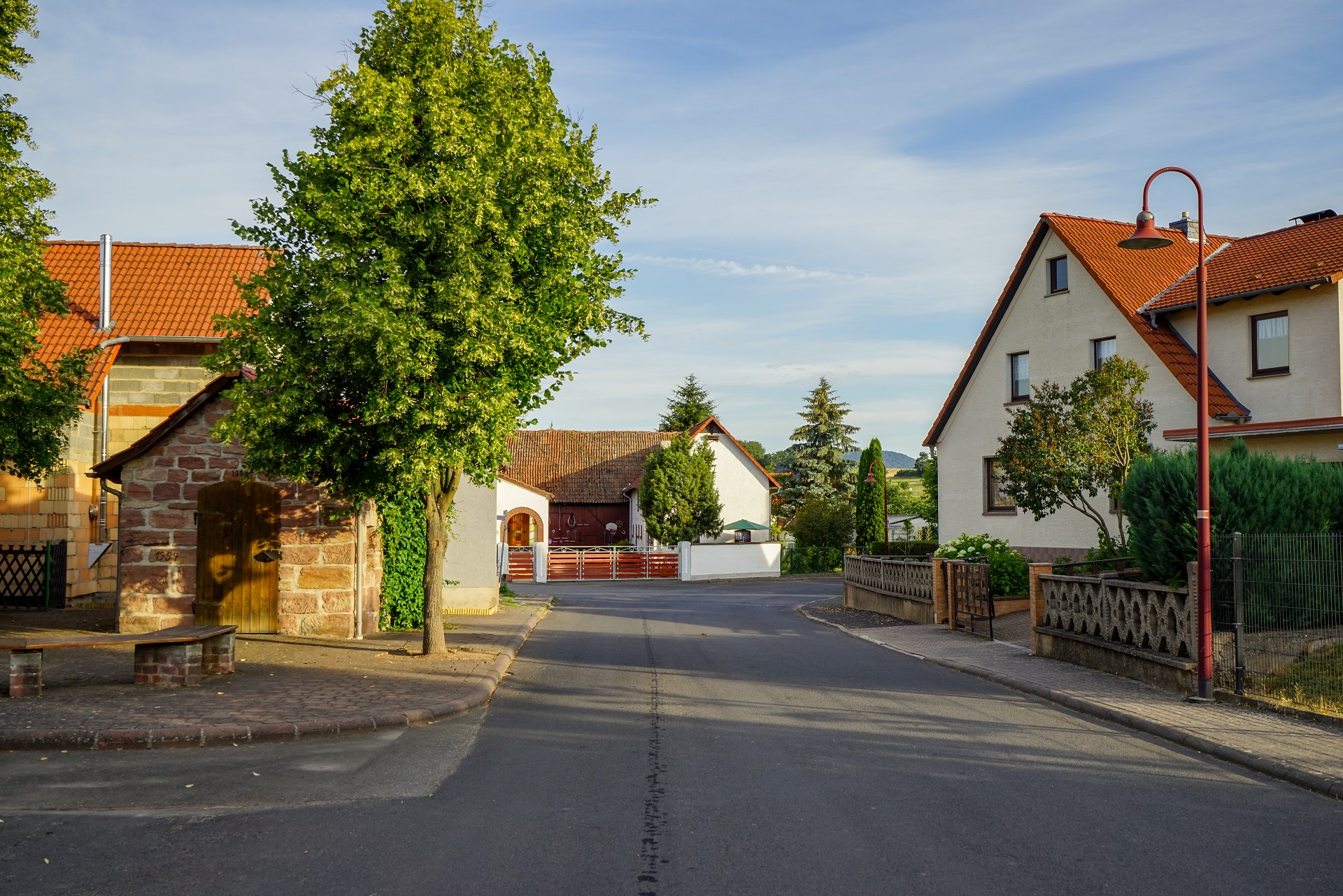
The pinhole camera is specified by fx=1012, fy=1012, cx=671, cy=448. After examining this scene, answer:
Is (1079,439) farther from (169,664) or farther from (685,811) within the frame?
(169,664)

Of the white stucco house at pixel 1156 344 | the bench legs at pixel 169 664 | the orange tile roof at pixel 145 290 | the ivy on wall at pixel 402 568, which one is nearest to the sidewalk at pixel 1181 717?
the white stucco house at pixel 1156 344

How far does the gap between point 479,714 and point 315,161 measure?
7405mm

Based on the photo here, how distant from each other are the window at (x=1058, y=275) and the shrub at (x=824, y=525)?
75.0ft

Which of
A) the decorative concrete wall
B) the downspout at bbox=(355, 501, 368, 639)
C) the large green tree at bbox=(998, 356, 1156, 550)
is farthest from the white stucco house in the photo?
the downspout at bbox=(355, 501, 368, 639)

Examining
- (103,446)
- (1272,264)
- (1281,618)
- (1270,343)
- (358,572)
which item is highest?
(1272,264)

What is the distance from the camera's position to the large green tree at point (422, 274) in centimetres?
1232

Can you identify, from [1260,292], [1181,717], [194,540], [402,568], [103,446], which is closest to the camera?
[1181,717]

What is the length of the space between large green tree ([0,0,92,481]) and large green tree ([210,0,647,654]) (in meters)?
3.46

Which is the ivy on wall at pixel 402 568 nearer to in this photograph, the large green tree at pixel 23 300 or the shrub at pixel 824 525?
the large green tree at pixel 23 300

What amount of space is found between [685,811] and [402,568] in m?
12.3

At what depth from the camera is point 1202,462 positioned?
11.5 metres

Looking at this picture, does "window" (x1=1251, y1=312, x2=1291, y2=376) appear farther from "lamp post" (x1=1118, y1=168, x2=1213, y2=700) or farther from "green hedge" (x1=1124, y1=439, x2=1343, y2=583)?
"lamp post" (x1=1118, y1=168, x2=1213, y2=700)

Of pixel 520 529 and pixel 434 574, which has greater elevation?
pixel 434 574

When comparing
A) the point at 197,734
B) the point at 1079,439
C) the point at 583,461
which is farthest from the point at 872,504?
the point at 197,734
